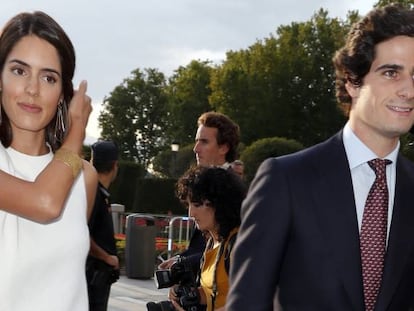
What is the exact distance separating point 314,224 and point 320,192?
121 millimetres

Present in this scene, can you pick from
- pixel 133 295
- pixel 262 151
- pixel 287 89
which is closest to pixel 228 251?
pixel 133 295

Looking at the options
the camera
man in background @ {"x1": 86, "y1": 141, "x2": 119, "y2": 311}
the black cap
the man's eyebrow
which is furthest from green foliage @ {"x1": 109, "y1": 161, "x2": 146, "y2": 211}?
the man's eyebrow

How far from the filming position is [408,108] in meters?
3.05

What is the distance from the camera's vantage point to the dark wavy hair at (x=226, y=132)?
675 cm

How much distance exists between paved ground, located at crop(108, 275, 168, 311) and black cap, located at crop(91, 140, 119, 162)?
17.5ft

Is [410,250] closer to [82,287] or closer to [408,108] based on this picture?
[408,108]

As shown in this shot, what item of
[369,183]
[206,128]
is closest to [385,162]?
[369,183]

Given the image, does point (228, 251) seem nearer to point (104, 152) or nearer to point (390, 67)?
point (390, 67)

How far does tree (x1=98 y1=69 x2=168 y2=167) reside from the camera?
8469cm

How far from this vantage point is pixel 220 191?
5.14 metres

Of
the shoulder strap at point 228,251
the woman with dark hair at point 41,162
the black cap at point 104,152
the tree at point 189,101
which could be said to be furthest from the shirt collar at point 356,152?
the tree at point 189,101

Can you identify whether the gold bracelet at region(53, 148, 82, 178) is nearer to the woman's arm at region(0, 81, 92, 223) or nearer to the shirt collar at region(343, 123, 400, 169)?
the woman's arm at region(0, 81, 92, 223)

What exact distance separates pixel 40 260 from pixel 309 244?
35.3 inches

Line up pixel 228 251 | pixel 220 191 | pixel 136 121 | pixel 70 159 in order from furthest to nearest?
pixel 136 121
pixel 220 191
pixel 228 251
pixel 70 159
